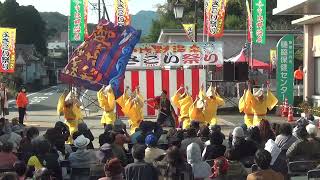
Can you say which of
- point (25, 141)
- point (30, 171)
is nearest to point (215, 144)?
point (30, 171)

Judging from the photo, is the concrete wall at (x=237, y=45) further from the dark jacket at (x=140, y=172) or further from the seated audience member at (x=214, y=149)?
the dark jacket at (x=140, y=172)

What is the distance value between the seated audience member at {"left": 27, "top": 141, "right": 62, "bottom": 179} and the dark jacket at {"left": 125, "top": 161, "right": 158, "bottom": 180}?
61.2 inches

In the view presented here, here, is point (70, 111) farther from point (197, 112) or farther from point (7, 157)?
point (7, 157)

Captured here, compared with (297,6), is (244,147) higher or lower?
lower

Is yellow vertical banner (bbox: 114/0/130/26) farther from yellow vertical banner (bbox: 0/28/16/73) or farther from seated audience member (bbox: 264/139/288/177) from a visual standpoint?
seated audience member (bbox: 264/139/288/177)

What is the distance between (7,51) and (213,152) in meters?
19.8

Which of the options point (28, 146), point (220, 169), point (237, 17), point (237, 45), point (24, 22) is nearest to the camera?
point (220, 169)

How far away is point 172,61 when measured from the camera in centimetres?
2075

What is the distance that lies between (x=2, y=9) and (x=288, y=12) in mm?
75591

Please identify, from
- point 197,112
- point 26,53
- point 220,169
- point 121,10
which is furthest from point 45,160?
point 26,53

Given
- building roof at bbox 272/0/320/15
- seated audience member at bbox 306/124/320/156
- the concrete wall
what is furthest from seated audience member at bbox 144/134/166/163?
the concrete wall

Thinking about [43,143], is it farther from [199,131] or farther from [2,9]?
[2,9]

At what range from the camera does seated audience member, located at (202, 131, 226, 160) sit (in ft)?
26.7

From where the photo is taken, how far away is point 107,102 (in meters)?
15.0
